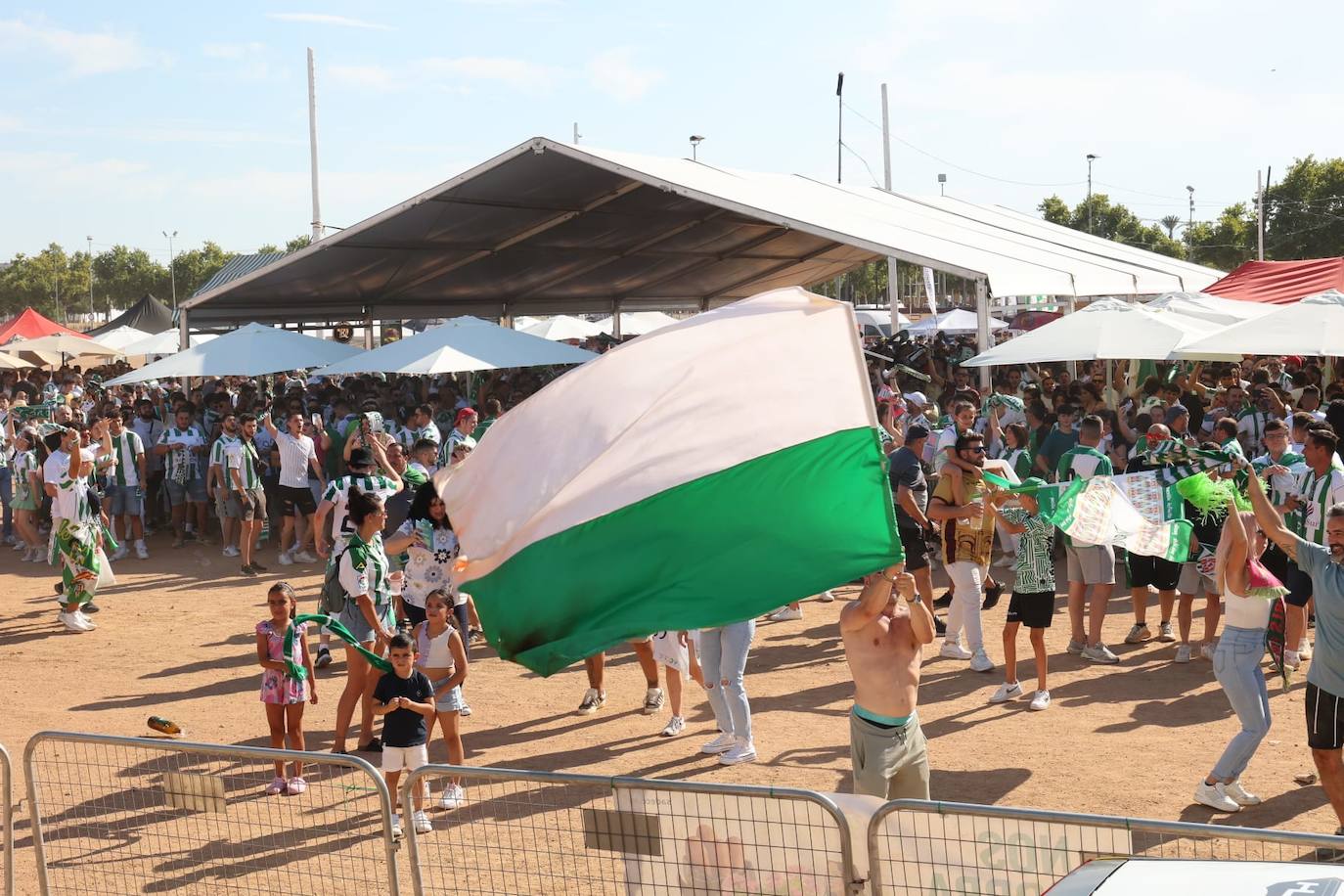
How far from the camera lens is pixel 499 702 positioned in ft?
33.1

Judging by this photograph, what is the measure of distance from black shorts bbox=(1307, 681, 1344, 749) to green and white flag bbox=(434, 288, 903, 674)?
318 centimetres

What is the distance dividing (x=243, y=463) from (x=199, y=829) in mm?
8639

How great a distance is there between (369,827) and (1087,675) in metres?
5.52

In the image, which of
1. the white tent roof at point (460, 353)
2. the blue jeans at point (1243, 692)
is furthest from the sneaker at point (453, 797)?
the white tent roof at point (460, 353)

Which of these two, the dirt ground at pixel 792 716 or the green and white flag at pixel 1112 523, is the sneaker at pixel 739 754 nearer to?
the dirt ground at pixel 792 716

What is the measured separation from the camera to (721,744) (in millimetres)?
8469

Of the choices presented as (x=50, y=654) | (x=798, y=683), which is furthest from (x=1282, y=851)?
(x=50, y=654)

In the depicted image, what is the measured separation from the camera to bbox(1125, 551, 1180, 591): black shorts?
10594 millimetres

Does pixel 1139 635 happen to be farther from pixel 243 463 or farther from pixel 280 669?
pixel 243 463

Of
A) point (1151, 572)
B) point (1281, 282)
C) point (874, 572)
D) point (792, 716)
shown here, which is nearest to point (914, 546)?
point (1151, 572)

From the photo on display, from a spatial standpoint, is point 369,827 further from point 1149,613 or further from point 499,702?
point 1149,613

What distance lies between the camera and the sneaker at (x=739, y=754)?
27.2 feet

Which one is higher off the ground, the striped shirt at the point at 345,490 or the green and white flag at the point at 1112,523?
the striped shirt at the point at 345,490

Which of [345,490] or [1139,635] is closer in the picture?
[345,490]
